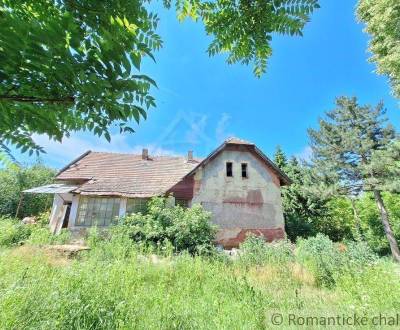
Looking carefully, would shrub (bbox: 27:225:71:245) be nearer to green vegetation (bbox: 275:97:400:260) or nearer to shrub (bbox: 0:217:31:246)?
shrub (bbox: 0:217:31:246)

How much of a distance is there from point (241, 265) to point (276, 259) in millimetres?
1510

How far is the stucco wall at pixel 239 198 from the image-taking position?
15859mm

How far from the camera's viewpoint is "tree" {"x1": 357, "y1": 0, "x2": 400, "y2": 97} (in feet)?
23.9

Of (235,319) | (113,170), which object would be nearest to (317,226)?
(113,170)

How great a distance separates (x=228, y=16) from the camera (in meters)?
2.18

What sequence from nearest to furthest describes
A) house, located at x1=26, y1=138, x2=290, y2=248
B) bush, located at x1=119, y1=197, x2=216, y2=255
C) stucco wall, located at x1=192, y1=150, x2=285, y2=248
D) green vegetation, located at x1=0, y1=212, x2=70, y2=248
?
1. green vegetation, located at x1=0, y1=212, x2=70, y2=248
2. bush, located at x1=119, y1=197, x2=216, y2=255
3. stucco wall, located at x1=192, y1=150, x2=285, y2=248
4. house, located at x1=26, y1=138, x2=290, y2=248

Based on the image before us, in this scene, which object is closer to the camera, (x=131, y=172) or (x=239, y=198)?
(x=239, y=198)

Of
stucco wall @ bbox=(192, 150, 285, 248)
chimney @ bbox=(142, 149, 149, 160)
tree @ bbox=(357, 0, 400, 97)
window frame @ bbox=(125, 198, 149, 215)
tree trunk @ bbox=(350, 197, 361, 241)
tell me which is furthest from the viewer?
chimney @ bbox=(142, 149, 149, 160)

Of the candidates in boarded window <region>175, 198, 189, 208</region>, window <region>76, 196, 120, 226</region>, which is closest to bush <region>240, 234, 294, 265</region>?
boarded window <region>175, 198, 189, 208</region>

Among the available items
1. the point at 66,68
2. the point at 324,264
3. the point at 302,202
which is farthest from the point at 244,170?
the point at 66,68

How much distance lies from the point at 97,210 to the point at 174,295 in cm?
1321

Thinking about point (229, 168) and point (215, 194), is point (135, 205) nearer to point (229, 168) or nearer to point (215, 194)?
point (215, 194)

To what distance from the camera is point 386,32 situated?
778 centimetres

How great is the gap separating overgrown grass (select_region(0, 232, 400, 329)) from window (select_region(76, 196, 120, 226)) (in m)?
8.80
